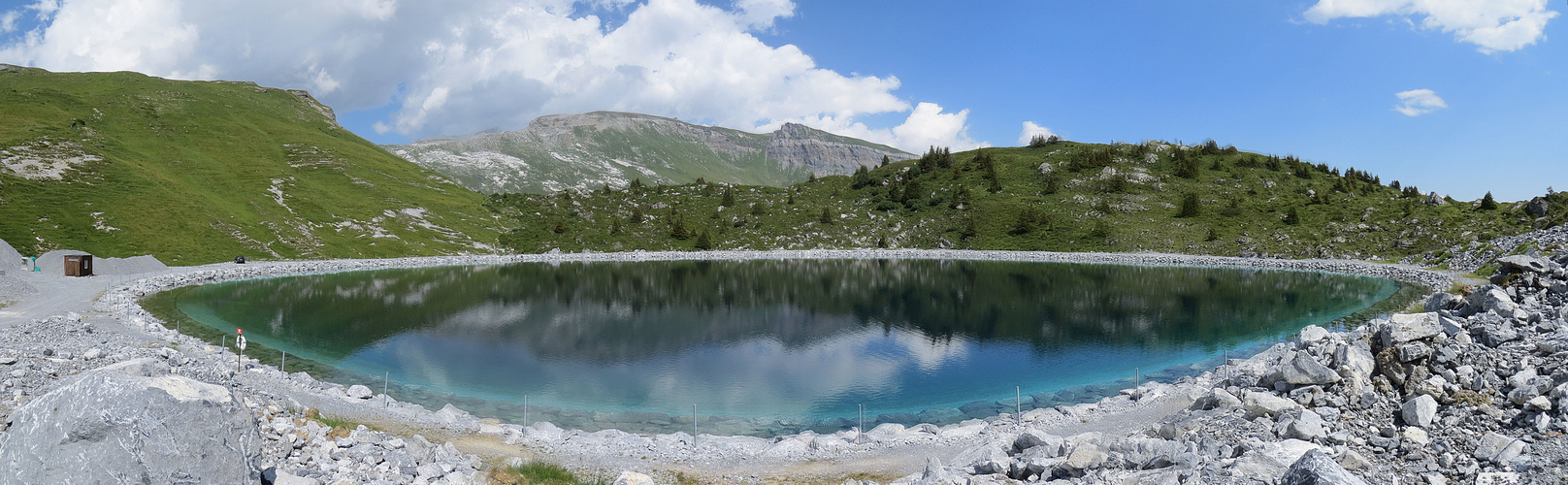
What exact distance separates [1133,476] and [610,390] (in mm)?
19186

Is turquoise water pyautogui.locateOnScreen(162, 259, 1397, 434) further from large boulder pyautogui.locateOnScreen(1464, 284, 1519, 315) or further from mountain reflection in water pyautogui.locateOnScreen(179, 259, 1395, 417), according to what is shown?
large boulder pyautogui.locateOnScreen(1464, 284, 1519, 315)

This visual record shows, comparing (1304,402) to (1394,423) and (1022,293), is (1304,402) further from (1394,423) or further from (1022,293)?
(1022,293)

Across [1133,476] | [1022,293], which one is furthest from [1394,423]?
[1022,293]

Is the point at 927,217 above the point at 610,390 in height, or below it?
above

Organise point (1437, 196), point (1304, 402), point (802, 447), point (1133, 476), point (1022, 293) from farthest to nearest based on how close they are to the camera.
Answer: point (1437, 196) < point (1022, 293) < point (802, 447) < point (1304, 402) < point (1133, 476)

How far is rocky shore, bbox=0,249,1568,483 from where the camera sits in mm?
11547

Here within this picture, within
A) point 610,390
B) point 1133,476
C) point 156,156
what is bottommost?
point 610,390

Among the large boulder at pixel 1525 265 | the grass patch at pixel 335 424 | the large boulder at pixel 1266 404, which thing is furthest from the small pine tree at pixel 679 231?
the large boulder at pixel 1266 404

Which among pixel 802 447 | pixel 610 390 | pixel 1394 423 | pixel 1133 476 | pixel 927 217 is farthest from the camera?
pixel 927 217

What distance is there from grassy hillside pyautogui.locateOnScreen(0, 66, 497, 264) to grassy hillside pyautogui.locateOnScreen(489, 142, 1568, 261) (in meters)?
19.0

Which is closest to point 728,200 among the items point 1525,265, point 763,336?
point 763,336

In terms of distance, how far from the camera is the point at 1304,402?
15.5 meters

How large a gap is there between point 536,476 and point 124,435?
6.82 m

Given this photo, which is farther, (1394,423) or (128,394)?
(1394,423)
